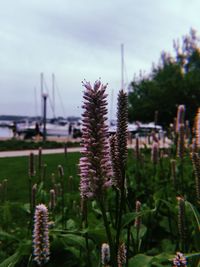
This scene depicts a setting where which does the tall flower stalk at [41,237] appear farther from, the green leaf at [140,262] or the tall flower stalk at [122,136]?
the green leaf at [140,262]

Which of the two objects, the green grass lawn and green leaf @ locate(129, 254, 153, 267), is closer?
green leaf @ locate(129, 254, 153, 267)

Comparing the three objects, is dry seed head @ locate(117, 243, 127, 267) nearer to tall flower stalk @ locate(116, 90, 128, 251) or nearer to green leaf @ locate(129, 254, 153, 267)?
tall flower stalk @ locate(116, 90, 128, 251)

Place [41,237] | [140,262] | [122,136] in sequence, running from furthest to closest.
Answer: [140,262] → [41,237] → [122,136]

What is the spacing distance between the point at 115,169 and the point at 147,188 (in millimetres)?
4376

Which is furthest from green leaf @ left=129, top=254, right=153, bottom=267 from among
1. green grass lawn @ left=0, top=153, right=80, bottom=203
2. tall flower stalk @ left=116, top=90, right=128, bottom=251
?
green grass lawn @ left=0, top=153, right=80, bottom=203

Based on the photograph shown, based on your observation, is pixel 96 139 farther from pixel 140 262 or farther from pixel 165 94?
pixel 165 94

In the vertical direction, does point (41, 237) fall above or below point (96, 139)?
below

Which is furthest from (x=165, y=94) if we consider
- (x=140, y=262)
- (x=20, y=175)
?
(x=140, y=262)

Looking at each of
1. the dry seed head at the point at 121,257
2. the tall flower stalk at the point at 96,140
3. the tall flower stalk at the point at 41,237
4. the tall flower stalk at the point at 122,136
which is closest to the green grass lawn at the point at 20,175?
the tall flower stalk at the point at 41,237

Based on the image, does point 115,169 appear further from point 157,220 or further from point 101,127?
point 157,220

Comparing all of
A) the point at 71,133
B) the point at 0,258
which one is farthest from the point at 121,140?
the point at 71,133

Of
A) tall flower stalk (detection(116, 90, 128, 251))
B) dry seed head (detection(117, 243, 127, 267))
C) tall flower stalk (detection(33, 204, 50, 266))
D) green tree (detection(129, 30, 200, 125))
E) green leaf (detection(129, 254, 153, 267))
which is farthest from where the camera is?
green tree (detection(129, 30, 200, 125))

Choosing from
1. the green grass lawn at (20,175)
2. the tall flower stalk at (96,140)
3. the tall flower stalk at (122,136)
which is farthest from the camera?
the green grass lawn at (20,175)

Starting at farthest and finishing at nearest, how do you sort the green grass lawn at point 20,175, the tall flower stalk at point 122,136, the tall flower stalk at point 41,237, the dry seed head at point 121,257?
the green grass lawn at point 20,175 < the tall flower stalk at point 41,237 < the dry seed head at point 121,257 < the tall flower stalk at point 122,136
